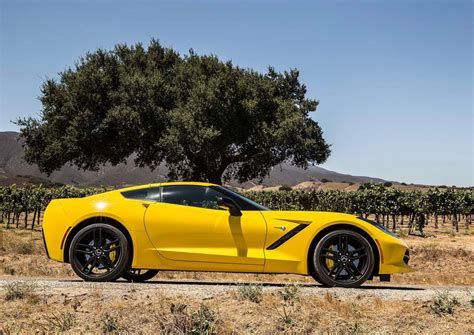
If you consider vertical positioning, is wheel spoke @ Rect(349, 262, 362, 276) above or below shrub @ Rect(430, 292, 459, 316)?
above

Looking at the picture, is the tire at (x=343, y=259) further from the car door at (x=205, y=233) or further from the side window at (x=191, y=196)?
the side window at (x=191, y=196)

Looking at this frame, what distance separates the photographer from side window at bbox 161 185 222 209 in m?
7.92

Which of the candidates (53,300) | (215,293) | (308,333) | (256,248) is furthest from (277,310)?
(53,300)

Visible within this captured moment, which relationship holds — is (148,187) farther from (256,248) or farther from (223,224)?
(256,248)

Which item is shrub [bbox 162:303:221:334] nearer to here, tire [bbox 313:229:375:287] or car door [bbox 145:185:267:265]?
car door [bbox 145:185:267:265]

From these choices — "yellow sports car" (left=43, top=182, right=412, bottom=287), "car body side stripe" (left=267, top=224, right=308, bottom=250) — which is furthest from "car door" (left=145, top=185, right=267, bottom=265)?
"car body side stripe" (left=267, top=224, right=308, bottom=250)

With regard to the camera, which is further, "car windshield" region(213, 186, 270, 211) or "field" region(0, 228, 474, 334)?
"car windshield" region(213, 186, 270, 211)

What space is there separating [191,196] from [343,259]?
7.73ft

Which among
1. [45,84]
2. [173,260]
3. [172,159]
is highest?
[45,84]

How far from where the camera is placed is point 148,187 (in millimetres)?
8188

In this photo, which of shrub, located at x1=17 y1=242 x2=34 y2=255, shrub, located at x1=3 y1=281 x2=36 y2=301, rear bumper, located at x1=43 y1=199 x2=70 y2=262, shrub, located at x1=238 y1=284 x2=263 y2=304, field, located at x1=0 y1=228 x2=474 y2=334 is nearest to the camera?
field, located at x1=0 y1=228 x2=474 y2=334

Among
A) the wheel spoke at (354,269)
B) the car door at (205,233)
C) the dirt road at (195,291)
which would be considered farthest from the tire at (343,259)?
the car door at (205,233)

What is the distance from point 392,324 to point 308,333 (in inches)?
38.1

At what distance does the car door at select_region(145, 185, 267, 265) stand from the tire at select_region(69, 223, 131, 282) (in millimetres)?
533
